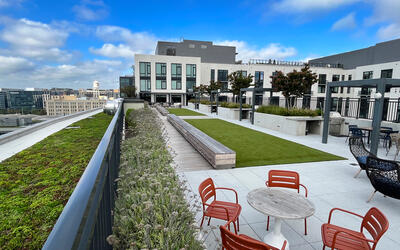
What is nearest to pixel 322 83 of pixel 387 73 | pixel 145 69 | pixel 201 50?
pixel 387 73

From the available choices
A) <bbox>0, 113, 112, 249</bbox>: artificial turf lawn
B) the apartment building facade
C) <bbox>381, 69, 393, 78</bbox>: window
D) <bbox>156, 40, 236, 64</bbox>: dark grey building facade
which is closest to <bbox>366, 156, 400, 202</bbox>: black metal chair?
<bbox>0, 113, 112, 249</bbox>: artificial turf lawn

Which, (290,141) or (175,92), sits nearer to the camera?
(290,141)

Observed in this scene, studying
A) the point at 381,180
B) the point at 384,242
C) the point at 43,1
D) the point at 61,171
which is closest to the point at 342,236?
the point at 384,242

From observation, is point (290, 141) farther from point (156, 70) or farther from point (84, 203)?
point (156, 70)

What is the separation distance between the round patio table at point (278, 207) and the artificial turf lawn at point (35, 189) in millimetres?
3202

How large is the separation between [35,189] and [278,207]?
16.3 ft

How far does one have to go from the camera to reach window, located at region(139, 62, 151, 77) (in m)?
50.4

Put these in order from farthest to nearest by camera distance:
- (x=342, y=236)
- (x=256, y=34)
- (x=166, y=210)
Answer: (x=256, y=34) → (x=342, y=236) → (x=166, y=210)

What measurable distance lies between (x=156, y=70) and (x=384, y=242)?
5190 centimetres

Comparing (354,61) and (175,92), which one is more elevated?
(354,61)

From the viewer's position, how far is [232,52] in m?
65.7

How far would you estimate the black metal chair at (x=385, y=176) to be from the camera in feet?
14.0

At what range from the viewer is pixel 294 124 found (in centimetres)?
1245

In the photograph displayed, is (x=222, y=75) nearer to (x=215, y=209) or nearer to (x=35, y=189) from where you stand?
(x=35, y=189)
